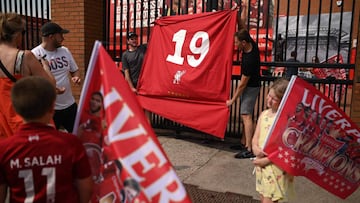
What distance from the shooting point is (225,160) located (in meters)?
4.88

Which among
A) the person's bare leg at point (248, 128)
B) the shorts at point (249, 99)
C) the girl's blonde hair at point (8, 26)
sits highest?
the girl's blonde hair at point (8, 26)

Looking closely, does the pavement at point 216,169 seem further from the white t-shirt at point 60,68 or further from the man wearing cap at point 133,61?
the white t-shirt at point 60,68

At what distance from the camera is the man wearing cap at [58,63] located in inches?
146

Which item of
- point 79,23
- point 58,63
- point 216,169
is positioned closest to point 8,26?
point 58,63

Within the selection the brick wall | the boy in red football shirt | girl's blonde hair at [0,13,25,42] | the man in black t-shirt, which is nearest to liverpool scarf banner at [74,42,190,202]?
the boy in red football shirt

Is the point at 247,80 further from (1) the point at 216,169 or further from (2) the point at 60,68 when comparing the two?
(2) the point at 60,68

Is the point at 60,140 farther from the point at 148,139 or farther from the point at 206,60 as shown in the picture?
the point at 206,60

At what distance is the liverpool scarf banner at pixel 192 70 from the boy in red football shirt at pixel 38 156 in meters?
3.33

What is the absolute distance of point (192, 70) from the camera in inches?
196

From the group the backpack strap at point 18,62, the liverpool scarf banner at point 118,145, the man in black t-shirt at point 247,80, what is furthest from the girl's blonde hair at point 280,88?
the man in black t-shirt at point 247,80

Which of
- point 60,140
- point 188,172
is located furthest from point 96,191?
point 188,172

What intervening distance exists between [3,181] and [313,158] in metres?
1.95

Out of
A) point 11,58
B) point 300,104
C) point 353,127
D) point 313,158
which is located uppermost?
point 11,58

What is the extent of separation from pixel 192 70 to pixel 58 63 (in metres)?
1.89
